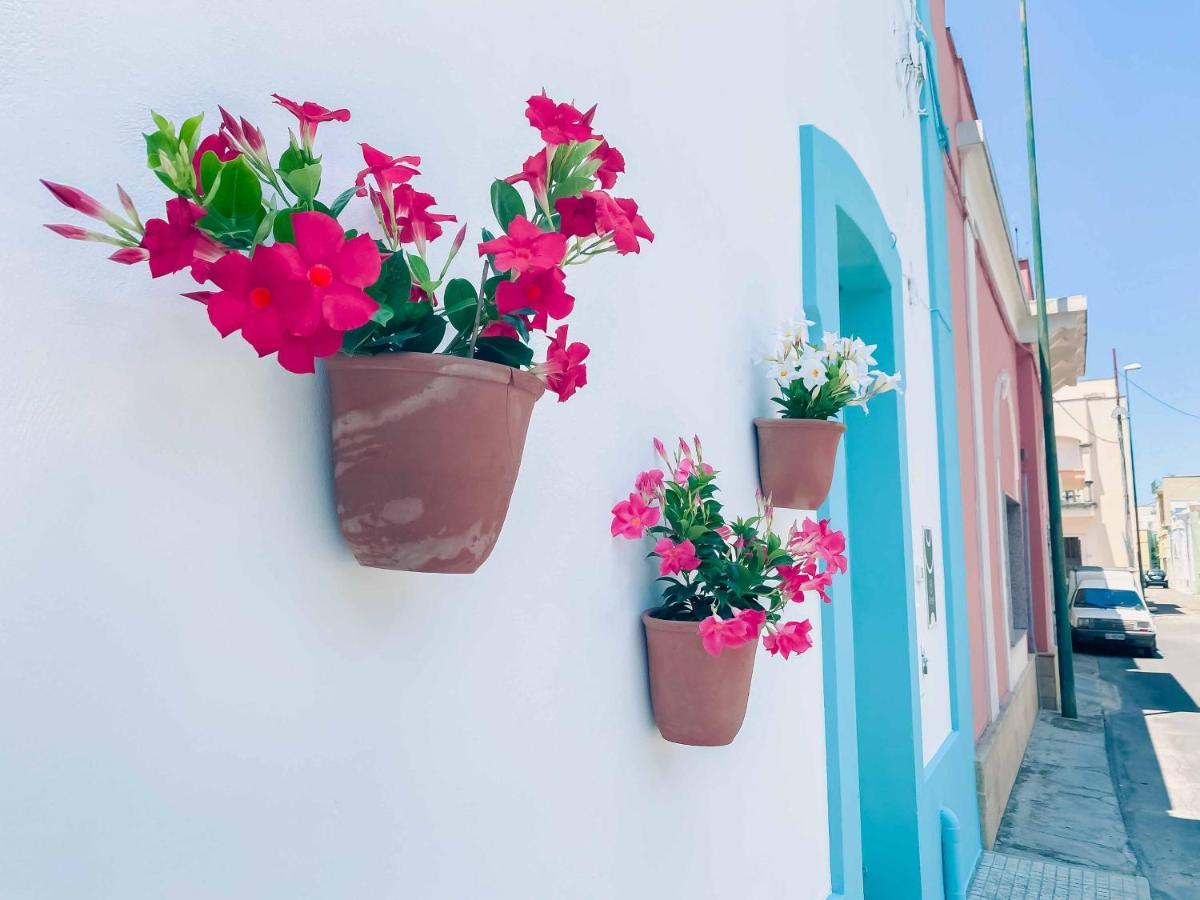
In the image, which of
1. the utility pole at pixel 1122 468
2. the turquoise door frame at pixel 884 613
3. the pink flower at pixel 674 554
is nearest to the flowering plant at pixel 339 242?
the pink flower at pixel 674 554

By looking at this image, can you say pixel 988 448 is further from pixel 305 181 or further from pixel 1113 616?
pixel 1113 616

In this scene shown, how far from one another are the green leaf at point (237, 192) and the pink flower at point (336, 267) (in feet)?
0.17

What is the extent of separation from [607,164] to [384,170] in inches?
10.7

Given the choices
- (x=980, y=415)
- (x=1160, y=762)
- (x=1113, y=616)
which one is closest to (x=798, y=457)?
(x=980, y=415)

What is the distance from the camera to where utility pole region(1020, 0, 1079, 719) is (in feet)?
32.6

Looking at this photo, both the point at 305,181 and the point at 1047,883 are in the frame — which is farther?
the point at 1047,883

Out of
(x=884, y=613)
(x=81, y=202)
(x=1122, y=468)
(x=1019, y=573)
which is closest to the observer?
(x=81, y=202)

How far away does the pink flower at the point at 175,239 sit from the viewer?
628mm

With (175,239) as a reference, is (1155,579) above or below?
below

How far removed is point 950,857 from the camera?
12.9 ft

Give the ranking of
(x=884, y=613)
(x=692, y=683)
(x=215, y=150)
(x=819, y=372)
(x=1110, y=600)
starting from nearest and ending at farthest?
(x=215, y=150)
(x=692, y=683)
(x=819, y=372)
(x=884, y=613)
(x=1110, y=600)

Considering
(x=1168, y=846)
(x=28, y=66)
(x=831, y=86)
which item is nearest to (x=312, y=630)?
(x=28, y=66)

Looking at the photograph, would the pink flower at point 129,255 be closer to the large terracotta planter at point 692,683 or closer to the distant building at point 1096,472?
the large terracotta planter at point 692,683

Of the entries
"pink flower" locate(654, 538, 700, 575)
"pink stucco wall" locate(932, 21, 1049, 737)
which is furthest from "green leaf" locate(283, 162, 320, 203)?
"pink stucco wall" locate(932, 21, 1049, 737)
